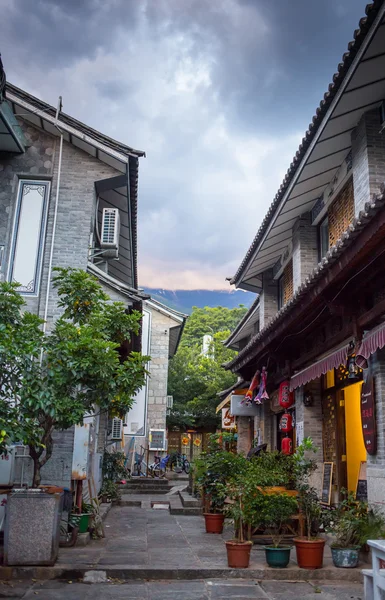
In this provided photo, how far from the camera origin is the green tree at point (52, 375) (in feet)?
22.1

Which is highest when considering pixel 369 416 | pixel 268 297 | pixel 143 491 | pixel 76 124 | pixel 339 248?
pixel 76 124

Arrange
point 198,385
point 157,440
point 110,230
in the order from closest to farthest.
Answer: point 110,230
point 157,440
point 198,385

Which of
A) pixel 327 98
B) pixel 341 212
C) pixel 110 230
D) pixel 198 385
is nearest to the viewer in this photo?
pixel 327 98

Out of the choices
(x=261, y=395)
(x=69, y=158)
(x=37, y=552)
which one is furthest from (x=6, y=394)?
(x=261, y=395)

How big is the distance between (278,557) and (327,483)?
3.16 m

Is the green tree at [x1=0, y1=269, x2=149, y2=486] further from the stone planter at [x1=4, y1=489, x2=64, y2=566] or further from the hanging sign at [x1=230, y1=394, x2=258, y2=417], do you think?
the hanging sign at [x1=230, y1=394, x2=258, y2=417]

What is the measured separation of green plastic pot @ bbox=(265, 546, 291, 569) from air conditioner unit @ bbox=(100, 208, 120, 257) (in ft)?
22.1

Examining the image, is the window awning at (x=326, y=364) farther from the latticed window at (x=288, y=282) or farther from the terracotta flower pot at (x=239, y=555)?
the latticed window at (x=288, y=282)

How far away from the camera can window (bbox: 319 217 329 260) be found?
1125 cm

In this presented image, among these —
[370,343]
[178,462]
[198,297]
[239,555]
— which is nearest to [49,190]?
[370,343]

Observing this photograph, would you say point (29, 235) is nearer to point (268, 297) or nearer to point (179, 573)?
point (179, 573)

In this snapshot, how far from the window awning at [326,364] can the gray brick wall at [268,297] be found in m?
5.27

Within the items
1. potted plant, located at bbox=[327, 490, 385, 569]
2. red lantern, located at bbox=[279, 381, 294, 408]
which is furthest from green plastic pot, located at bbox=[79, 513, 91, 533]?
red lantern, located at bbox=[279, 381, 294, 408]

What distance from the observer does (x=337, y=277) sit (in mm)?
6637
